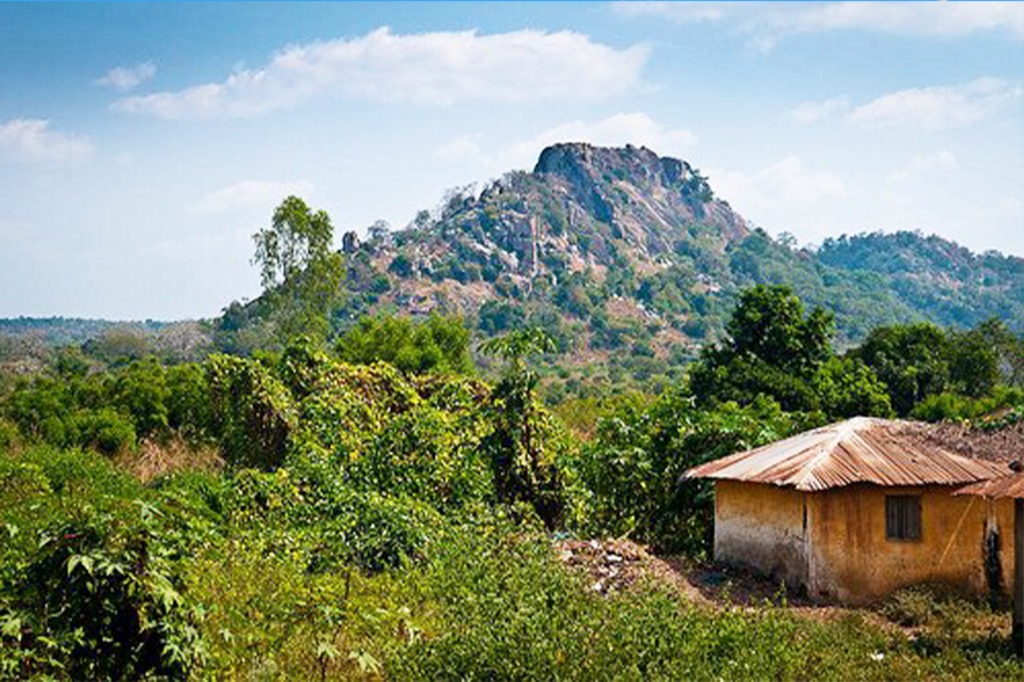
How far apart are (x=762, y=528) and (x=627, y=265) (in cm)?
9824

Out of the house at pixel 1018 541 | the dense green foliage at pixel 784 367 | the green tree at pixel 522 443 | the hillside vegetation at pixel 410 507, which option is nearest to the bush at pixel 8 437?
the hillside vegetation at pixel 410 507

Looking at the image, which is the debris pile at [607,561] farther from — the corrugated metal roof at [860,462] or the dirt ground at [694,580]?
the corrugated metal roof at [860,462]

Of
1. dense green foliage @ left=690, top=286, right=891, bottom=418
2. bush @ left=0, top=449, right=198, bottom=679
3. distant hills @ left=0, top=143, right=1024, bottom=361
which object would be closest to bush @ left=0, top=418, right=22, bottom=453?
dense green foliage @ left=690, top=286, right=891, bottom=418

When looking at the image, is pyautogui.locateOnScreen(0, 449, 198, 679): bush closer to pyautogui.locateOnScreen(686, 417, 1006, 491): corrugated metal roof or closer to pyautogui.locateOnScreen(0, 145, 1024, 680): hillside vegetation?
pyautogui.locateOnScreen(0, 145, 1024, 680): hillside vegetation

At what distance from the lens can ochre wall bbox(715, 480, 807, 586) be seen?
13.1 m

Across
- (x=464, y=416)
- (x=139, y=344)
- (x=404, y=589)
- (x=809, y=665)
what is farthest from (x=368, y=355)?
(x=139, y=344)

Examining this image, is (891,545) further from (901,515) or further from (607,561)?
(607,561)

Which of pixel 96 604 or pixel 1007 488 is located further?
pixel 1007 488

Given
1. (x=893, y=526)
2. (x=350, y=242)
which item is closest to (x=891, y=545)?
(x=893, y=526)

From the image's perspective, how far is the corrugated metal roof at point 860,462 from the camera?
40.7ft

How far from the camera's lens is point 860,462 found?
1273cm

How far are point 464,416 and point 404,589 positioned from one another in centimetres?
598

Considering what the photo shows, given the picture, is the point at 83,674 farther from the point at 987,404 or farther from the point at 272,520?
the point at 987,404

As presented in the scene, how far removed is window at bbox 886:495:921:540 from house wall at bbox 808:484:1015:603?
75 millimetres
